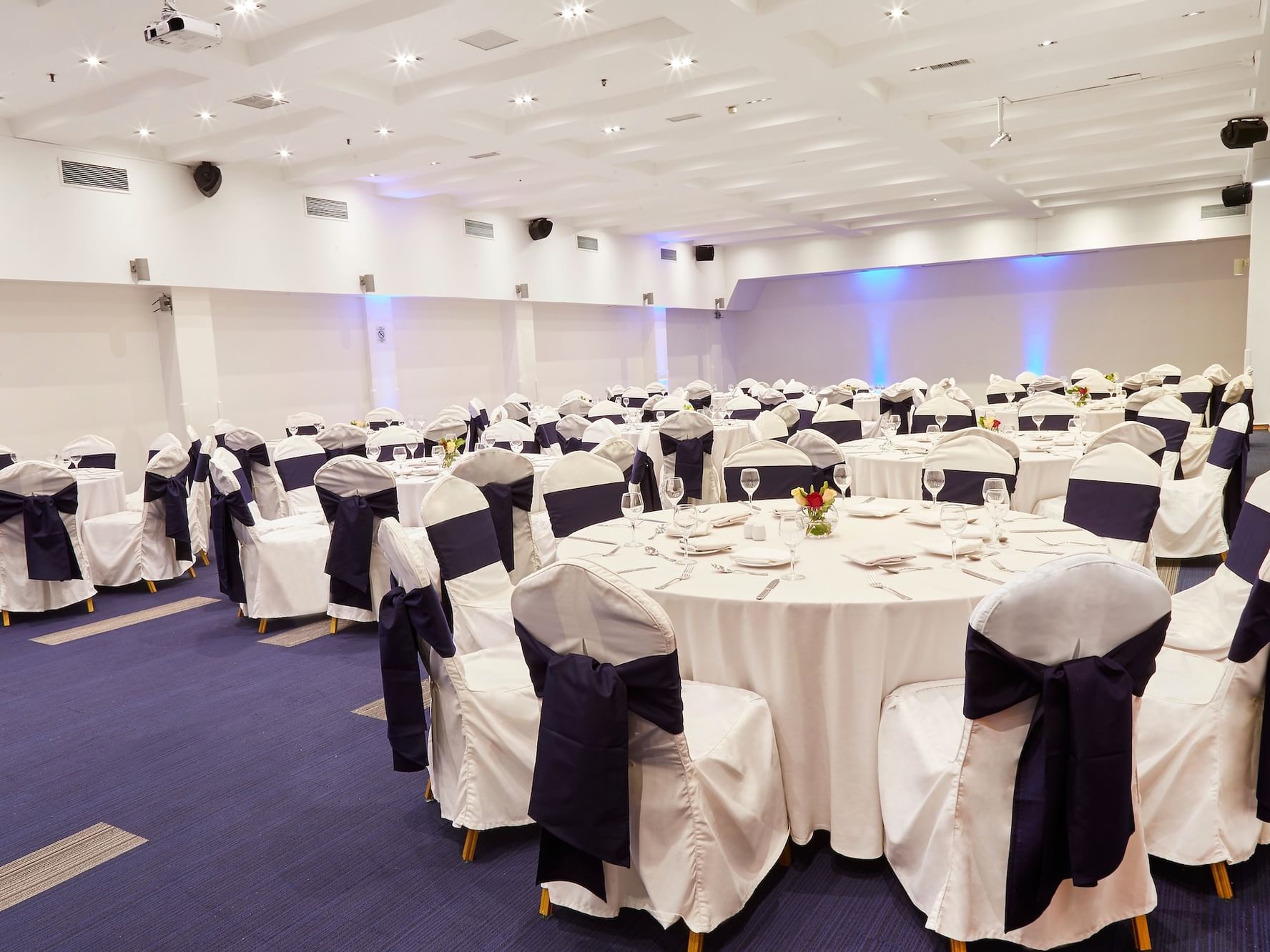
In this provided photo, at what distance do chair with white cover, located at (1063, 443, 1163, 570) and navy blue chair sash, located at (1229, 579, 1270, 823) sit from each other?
61.3 inches

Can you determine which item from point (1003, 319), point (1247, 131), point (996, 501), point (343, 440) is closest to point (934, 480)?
point (996, 501)

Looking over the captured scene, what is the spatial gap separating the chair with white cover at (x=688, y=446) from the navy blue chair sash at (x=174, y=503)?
352 cm

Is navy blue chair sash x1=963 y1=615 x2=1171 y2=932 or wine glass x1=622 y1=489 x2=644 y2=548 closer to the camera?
navy blue chair sash x1=963 y1=615 x2=1171 y2=932

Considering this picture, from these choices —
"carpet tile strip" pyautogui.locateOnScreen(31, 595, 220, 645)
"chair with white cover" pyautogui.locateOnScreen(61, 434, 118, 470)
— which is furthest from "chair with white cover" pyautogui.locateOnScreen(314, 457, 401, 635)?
"chair with white cover" pyautogui.locateOnScreen(61, 434, 118, 470)

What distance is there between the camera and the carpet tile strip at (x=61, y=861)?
2883mm

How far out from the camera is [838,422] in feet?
23.8

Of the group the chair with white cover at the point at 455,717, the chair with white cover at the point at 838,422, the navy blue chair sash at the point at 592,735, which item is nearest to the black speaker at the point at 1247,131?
the chair with white cover at the point at 838,422

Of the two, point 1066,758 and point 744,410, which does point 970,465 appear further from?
point 744,410

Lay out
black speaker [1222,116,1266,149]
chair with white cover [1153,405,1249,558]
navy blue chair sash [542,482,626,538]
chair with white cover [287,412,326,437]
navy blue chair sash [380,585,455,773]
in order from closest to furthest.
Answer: navy blue chair sash [380,585,455,773] → navy blue chair sash [542,482,626,538] → chair with white cover [1153,405,1249,558] → black speaker [1222,116,1266,149] → chair with white cover [287,412,326,437]

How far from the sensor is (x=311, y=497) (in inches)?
280

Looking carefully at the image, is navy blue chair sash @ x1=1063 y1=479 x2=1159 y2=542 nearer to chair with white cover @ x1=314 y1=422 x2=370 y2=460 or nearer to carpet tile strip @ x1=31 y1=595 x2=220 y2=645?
chair with white cover @ x1=314 y1=422 x2=370 y2=460

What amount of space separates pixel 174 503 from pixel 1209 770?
642cm

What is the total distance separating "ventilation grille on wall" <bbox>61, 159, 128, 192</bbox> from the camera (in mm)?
9273

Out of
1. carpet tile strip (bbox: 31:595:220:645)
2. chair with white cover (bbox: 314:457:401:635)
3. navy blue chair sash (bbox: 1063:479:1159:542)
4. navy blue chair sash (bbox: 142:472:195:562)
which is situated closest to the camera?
navy blue chair sash (bbox: 1063:479:1159:542)
